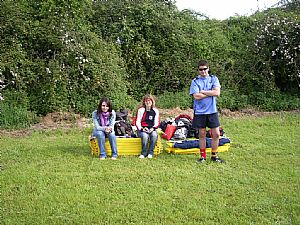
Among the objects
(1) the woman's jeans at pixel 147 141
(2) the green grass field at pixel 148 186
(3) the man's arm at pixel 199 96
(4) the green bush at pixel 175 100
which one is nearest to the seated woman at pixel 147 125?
(1) the woman's jeans at pixel 147 141

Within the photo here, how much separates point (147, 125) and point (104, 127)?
692 millimetres

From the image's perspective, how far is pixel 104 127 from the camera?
702 cm

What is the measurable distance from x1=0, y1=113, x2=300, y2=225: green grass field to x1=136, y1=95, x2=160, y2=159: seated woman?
24 cm

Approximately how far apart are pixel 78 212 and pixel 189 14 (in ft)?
31.3

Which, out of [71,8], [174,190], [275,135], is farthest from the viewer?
[71,8]

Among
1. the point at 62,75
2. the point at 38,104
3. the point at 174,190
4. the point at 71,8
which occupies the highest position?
the point at 71,8

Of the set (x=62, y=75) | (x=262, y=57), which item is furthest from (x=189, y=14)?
(x=62, y=75)

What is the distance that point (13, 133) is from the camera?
28.4 ft

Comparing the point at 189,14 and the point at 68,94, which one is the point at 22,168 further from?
the point at 189,14

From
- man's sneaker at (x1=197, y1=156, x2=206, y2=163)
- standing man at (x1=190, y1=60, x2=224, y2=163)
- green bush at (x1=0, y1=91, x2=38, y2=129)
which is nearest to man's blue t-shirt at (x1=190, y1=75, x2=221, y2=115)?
standing man at (x1=190, y1=60, x2=224, y2=163)

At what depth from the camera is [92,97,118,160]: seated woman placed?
6914mm

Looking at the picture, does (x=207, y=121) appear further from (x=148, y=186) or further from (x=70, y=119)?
(x=70, y=119)

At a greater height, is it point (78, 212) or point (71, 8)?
point (71, 8)

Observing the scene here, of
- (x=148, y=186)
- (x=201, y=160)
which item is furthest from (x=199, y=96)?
(x=148, y=186)
